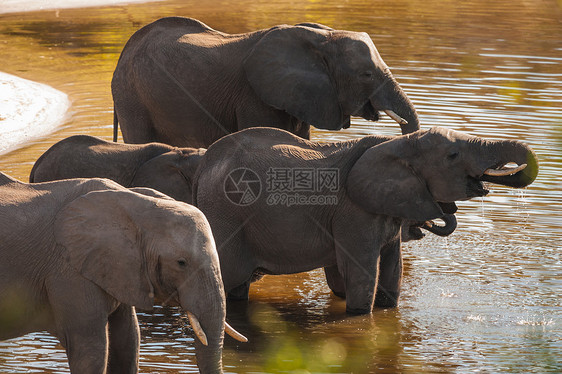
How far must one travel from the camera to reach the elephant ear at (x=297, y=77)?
9.10 metres

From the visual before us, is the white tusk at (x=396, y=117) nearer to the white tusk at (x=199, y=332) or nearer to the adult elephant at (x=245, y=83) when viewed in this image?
the adult elephant at (x=245, y=83)

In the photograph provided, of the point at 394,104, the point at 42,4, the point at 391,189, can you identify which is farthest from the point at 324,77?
the point at 42,4

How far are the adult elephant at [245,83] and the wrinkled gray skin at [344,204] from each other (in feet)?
4.31

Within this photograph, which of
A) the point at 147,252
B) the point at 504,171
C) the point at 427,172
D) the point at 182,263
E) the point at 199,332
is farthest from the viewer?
the point at 427,172

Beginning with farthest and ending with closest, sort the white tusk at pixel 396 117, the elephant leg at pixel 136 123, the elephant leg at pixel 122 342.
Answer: the elephant leg at pixel 136 123
the white tusk at pixel 396 117
the elephant leg at pixel 122 342

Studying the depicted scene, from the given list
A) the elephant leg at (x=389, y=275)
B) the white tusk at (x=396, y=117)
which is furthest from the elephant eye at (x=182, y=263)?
the white tusk at (x=396, y=117)

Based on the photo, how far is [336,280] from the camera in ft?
26.6

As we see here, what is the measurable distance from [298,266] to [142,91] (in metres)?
2.85

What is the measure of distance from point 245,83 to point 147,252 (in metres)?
4.25

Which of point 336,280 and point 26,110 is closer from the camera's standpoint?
point 336,280

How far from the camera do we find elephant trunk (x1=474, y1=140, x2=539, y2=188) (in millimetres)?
7023

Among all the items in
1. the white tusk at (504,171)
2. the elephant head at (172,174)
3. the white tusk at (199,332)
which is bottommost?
the elephant head at (172,174)

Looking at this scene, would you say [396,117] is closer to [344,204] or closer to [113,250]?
[344,204]

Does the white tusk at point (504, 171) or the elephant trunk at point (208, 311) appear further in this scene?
the white tusk at point (504, 171)
